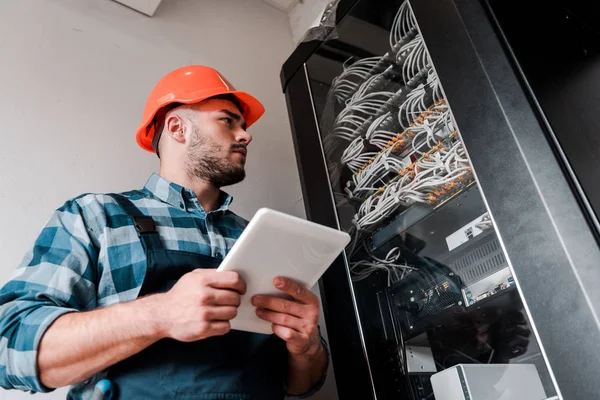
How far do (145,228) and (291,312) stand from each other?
1.19ft

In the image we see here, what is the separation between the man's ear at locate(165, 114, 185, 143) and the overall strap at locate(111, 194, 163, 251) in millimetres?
313

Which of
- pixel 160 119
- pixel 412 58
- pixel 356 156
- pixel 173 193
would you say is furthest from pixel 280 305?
pixel 160 119

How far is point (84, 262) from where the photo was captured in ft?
3.17

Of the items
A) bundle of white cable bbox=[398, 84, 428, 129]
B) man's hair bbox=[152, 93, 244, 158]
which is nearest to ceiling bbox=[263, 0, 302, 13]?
man's hair bbox=[152, 93, 244, 158]

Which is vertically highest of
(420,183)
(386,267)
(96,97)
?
(96,97)

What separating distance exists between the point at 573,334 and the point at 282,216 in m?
0.44

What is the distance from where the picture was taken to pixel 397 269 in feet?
3.92

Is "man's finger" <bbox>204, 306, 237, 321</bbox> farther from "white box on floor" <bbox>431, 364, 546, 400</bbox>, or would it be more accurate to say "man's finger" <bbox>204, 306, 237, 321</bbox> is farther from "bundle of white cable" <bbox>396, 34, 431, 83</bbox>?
"bundle of white cable" <bbox>396, 34, 431, 83</bbox>

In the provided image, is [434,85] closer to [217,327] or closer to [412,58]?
[412,58]

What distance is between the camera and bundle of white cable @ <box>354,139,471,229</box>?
3.36 ft

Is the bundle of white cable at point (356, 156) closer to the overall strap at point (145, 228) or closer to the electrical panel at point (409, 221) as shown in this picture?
the electrical panel at point (409, 221)

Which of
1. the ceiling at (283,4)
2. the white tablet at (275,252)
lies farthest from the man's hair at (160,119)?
the ceiling at (283,4)

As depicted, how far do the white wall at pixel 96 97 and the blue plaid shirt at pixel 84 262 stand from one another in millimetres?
297

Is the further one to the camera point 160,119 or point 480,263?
point 160,119
